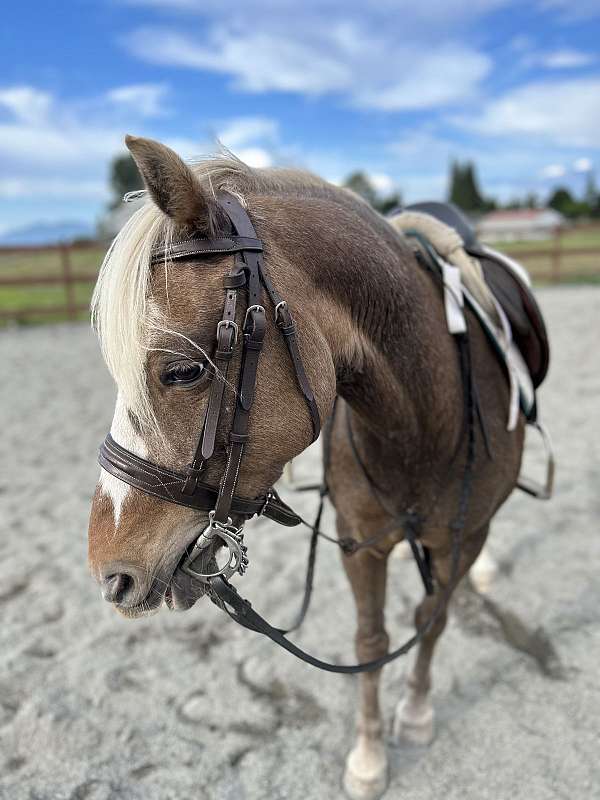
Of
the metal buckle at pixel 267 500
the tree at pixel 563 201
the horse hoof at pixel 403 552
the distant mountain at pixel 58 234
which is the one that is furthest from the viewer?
the tree at pixel 563 201

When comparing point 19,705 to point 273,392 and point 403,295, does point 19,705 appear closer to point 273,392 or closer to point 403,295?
point 273,392

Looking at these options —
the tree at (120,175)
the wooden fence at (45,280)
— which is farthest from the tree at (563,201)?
the wooden fence at (45,280)

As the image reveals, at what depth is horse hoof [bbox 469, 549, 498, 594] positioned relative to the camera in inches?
124

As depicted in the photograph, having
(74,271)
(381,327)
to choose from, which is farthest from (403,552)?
(74,271)

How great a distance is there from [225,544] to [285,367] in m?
0.42

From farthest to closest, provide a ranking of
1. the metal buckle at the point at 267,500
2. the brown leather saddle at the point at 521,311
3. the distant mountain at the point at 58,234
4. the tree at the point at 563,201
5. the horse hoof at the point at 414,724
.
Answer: the tree at the point at 563,201
the distant mountain at the point at 58,234
the horse hoof at the point at 414,724
the brown leather saddle at the point at 521,311
the metal buckle at the point at 267,500

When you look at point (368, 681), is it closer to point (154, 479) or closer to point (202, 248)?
point (154, 479)

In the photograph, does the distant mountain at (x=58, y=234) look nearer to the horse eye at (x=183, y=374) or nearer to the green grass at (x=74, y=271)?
the green grass at (x=74, y=271)

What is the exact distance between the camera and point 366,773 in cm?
202

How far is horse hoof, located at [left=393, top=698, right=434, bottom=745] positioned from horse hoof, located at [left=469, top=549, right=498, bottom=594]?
1041 mm

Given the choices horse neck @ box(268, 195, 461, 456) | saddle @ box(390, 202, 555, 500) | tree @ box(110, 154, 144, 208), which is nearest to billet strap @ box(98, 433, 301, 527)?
horse neck @ box(268, 195, 461, 456)

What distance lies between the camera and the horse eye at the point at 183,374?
1106mm

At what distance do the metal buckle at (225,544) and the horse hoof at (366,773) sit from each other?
128cm

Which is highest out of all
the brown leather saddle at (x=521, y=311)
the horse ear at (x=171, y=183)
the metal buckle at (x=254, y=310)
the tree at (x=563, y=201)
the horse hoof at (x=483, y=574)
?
the tree at (x=563, y=201)
